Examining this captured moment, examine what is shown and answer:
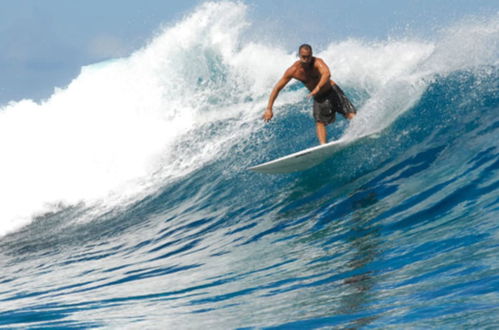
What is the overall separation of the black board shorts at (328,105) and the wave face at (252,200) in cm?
39

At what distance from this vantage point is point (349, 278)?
12.5 ft

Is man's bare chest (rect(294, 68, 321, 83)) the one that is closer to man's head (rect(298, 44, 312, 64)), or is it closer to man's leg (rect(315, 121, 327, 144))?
man's head (rect(298, 44, 312, 64))

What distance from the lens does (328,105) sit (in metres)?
7.87

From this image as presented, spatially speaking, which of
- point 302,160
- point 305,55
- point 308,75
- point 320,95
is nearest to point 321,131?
point 320,95

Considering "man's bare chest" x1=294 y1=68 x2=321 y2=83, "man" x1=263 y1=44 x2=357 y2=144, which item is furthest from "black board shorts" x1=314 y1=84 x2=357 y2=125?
"man's bare chest" x1=294 y1=68 x2=321 y2=83

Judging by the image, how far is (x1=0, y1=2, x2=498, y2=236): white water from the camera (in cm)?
1168

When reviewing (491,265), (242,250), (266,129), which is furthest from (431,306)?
(266,129)

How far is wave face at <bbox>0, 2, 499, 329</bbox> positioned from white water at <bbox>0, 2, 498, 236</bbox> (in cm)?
6

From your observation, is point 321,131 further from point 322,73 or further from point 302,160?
point 322,73

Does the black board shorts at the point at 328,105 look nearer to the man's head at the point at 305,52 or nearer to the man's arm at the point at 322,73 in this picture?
the man's arm at the point at 322,73

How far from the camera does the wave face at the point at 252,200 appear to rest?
Answer: 11.9 feet

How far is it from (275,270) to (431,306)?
1.88 m

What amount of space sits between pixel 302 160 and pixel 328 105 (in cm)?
96

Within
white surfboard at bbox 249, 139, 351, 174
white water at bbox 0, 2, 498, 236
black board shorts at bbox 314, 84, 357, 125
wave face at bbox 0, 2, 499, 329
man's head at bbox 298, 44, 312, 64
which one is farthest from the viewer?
white water at bbox 0, 2, 498, 236
